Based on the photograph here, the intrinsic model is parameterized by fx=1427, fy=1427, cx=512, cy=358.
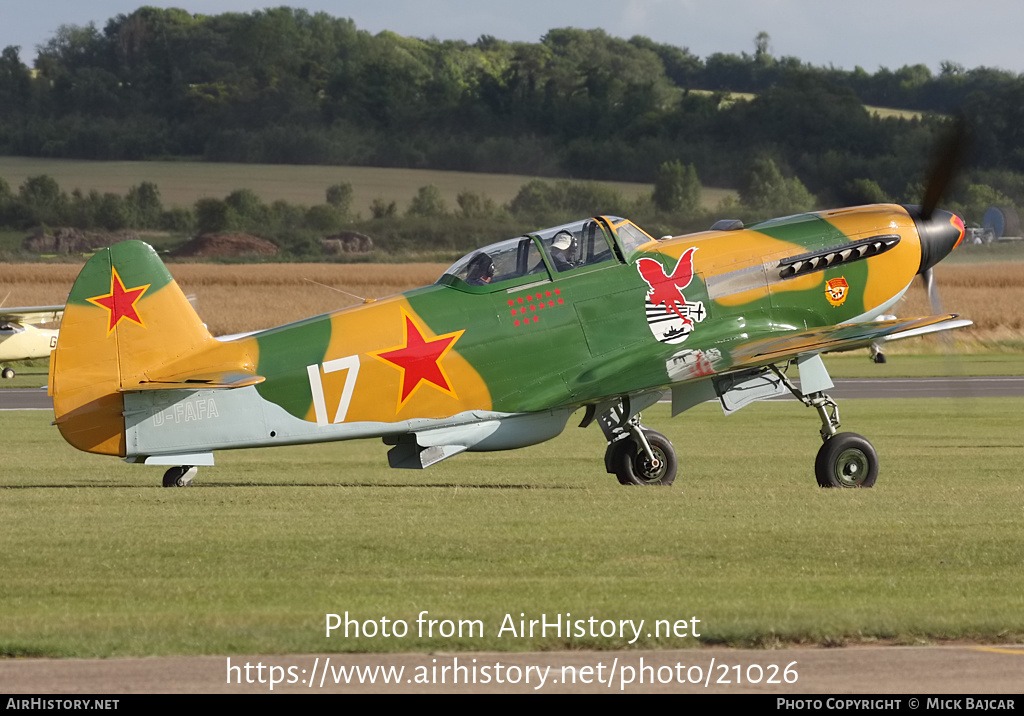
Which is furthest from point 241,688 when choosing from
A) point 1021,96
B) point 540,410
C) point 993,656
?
point 1021,96

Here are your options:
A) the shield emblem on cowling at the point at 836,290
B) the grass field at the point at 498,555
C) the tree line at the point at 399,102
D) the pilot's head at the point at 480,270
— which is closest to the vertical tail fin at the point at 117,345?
the grass field at the point at 498,555

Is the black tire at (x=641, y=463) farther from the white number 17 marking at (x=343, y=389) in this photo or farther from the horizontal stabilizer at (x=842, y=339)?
the white number 17 marking at (x=343, y=389)

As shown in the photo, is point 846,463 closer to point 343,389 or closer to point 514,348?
point 514,348

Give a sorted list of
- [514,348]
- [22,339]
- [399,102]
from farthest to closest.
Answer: [399,102] < [22,339] < [514,348]

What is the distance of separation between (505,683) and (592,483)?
818 cm

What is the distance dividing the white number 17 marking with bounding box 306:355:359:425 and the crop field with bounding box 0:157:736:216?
49.2 m

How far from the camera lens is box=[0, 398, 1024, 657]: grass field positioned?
7.53 meters

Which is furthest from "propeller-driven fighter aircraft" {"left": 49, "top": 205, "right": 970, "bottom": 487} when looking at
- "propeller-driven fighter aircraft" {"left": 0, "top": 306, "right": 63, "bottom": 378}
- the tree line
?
the tree line

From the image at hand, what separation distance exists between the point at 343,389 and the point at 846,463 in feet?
16.0

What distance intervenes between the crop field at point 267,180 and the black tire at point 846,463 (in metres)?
48.5

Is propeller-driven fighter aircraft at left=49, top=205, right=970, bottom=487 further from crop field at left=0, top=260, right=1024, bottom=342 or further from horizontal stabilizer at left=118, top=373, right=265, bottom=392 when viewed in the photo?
crop field at left=0, top=260, right=1024, bottom=342

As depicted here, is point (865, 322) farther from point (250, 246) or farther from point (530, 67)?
point (530, 67)

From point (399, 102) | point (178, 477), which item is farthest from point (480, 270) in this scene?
point (399, 102)

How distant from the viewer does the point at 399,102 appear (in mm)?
75688
